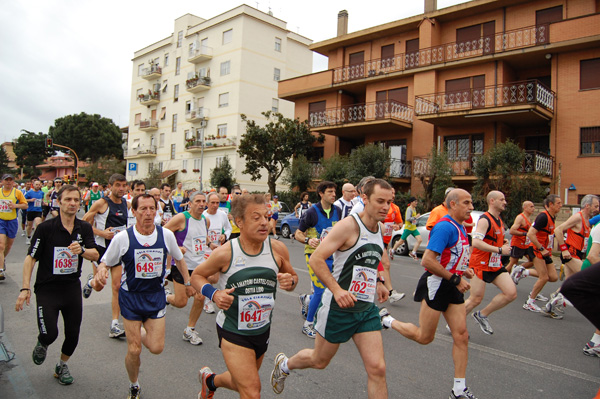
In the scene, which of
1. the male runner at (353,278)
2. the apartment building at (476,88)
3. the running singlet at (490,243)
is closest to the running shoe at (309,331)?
the male runner at (353,278)

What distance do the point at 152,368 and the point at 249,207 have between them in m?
2.53

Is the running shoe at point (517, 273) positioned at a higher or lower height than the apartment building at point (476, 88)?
lower

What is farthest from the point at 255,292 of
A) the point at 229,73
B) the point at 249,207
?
the point at 229,73

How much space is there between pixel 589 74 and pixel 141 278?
23.3 meters

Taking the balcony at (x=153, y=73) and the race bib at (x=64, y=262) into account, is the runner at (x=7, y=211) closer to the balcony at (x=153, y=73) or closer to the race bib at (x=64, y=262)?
the race bib at (x=64, y=262)

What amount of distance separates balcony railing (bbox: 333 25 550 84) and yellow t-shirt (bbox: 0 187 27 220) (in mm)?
21650

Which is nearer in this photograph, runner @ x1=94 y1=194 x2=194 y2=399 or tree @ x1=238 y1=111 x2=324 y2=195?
runner @ x1=94 y1=194 x2=194 y2=399

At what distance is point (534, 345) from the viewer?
578cm

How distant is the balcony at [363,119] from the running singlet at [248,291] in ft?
72.9

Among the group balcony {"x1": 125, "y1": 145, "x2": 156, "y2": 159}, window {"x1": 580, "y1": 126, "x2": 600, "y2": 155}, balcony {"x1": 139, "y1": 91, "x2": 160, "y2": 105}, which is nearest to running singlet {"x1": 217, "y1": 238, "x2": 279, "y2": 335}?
window {"x1": 580, "y1": 126, "x2": 600, "y2": 155}

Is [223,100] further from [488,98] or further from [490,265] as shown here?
[490,265]

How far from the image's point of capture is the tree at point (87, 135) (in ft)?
209

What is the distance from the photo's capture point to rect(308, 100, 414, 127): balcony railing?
83.5 feet

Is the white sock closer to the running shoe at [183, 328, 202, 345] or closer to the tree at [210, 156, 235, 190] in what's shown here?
the running shoe at [183, 328, 202, 345]
